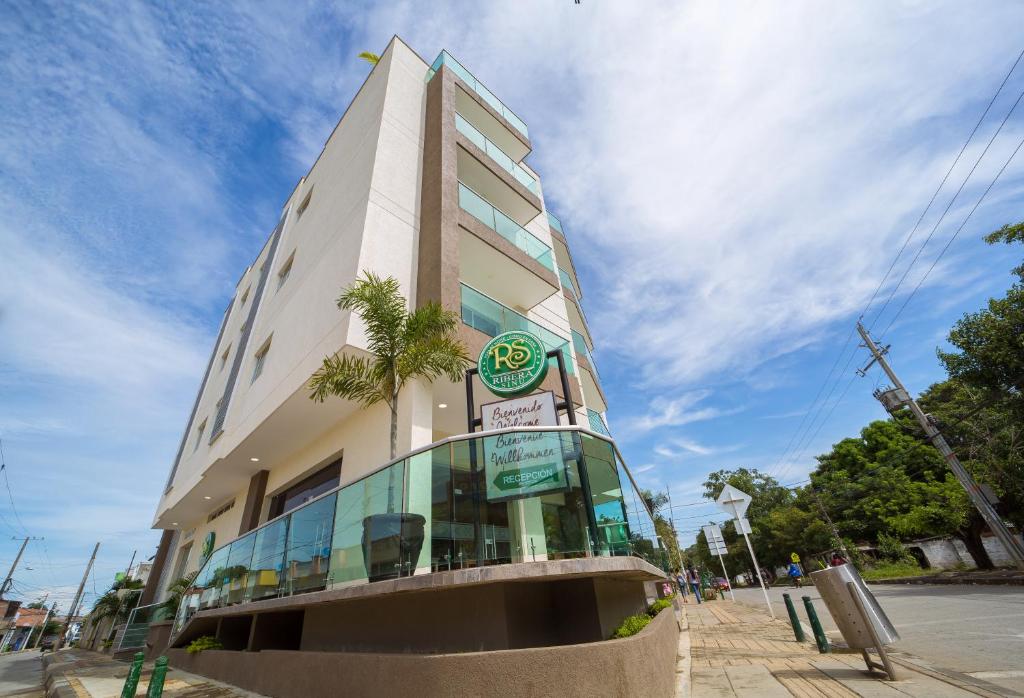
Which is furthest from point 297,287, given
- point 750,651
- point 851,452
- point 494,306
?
point 851,452

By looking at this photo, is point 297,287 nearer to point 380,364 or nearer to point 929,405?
point 380,364

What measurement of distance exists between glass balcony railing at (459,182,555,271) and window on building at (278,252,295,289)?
812 cm

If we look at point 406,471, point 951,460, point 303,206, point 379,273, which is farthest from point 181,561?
point 951,460

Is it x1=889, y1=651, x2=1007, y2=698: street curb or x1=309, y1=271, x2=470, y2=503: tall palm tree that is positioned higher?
x1=309, y1=271, x2=470, y2=503: tall palm tree

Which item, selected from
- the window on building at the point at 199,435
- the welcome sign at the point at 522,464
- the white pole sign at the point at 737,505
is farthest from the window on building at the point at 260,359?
the white pole sign at the point at 737,505

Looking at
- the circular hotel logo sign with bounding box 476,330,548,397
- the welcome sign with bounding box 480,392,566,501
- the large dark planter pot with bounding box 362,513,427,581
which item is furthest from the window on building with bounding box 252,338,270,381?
the welcome sign with bounding box 480,392,566,501

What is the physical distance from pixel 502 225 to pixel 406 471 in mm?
9488

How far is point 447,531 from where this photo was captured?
196 inches

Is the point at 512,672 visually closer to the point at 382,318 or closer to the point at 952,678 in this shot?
the point at 952,678

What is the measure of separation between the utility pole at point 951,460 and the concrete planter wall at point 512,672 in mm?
17484

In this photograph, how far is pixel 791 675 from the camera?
557 centimetres

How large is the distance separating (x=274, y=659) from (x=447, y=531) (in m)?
4.44

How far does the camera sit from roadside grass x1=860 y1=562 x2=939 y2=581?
2489 centimetres

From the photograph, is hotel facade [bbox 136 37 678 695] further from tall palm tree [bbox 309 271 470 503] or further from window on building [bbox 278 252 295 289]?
tall palm tree [bbox 309 271 470 503]
